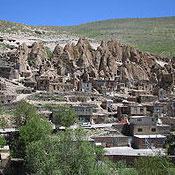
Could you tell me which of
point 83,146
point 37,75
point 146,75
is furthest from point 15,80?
point 83,146

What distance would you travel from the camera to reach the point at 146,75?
7925 cm

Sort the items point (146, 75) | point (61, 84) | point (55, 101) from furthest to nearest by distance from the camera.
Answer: point (146, 75), point (61, 84), point (55, 101)

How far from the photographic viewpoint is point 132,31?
521 feet

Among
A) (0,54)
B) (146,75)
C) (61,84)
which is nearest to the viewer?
(61,84)

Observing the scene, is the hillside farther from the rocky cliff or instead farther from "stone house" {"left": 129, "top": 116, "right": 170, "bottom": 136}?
"stone house" {"left": 129, "top": 116, "right": 170, "bottom": 136}

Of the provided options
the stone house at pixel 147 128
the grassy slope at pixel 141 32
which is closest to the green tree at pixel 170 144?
the stone house at pixel 147 128

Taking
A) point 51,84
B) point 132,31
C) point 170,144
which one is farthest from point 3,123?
point 132,31

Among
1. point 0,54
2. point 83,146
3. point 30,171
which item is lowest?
point 30,171

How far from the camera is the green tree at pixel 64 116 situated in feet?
158

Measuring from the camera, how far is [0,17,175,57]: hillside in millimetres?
113825

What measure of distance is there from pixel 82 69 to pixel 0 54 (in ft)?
38.9

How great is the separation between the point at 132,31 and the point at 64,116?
113091mm

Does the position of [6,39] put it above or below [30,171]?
above

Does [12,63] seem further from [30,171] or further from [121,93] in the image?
[30,171]
